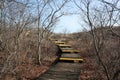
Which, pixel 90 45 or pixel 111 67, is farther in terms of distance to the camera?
pixel 90 45

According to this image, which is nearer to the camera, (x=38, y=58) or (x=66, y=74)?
(x=66, y=74)

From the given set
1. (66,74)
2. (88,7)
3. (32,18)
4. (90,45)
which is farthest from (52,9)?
(90,45)

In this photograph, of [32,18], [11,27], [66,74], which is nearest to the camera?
[66,74]

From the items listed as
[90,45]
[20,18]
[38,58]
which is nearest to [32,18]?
[20,18]

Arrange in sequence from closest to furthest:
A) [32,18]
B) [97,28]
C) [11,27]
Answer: [11,27], [32,18], [97,28]

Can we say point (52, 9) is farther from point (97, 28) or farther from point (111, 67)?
point (111, 67)

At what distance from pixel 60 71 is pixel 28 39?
730 cm

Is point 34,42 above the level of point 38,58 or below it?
above

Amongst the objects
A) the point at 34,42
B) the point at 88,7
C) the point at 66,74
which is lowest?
the point at 66,74

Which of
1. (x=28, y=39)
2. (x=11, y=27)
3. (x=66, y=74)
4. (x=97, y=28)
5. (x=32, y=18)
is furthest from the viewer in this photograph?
(x=28, y=39)

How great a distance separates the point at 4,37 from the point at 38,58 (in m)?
5.38

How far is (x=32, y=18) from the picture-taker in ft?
47.2

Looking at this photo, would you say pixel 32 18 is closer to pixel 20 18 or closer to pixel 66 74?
pixel 20 18

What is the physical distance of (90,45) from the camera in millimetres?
24000
